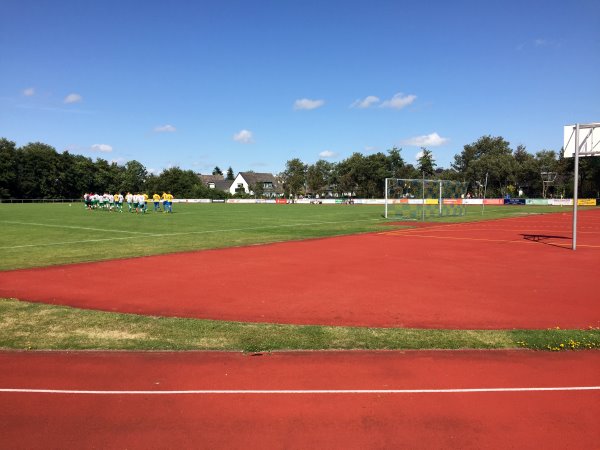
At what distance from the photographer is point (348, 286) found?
449 inches

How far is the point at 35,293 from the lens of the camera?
10641 mm

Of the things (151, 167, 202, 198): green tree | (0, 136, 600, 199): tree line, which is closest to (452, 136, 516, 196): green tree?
(0, 136, 600, 199): tree line

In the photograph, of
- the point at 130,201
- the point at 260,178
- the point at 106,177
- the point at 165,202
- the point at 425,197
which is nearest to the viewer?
the point at 425,197

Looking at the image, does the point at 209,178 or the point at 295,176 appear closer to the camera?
the point at 295,176

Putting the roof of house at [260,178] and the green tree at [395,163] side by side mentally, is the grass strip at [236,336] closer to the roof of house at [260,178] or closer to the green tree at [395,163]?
the green tree at [395,163]

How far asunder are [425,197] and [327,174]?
8725 centimetres

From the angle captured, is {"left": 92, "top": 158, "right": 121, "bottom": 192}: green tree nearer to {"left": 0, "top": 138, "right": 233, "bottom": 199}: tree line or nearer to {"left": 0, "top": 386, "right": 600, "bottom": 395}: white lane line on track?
{"left": 0, "top": 138, "right": 233, "bottom": 199}: tree line

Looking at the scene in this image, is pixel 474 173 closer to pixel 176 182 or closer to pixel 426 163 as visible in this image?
pixel 426 163

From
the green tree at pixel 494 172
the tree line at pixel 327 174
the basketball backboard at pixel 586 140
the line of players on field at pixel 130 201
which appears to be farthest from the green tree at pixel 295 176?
the basketball backboard at pixel 586 140

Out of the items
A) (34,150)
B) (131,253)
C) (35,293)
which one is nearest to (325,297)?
(35,293)

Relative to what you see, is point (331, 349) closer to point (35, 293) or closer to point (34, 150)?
point (35, 293)

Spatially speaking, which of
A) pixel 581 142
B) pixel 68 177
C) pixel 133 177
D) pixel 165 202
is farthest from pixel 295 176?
pixel 581 142

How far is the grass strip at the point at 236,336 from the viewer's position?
6.90 metres

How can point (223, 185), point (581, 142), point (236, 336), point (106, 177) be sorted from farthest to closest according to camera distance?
1. point (223, 185)
2. point (106, 177)
3. point (581, 142)
4. point (236, 336)
